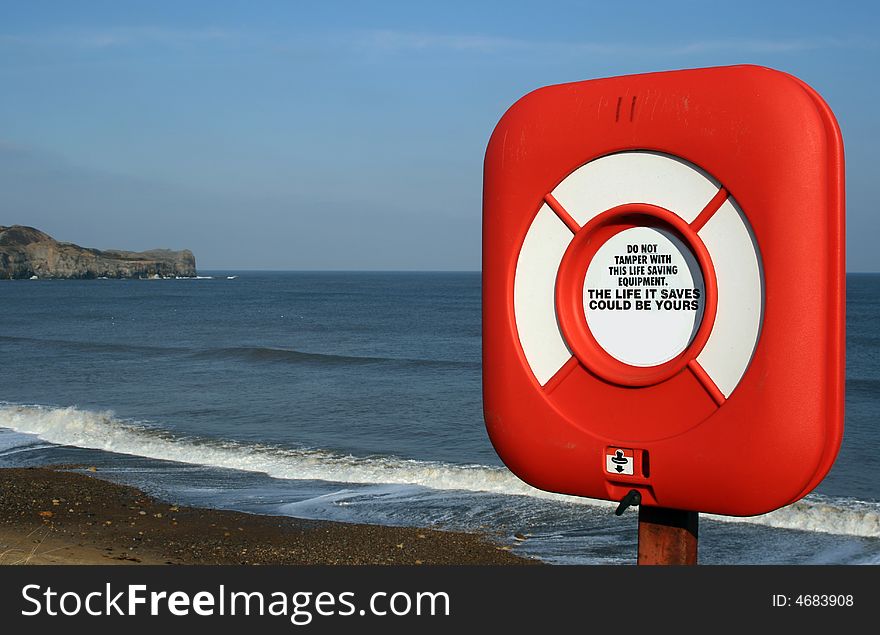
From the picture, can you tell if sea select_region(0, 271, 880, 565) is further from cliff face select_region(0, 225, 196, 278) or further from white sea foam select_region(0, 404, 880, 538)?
cliff face select_region(0, 225, 196, 278)

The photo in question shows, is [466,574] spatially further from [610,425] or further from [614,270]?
[614,270]

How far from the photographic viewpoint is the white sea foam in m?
9.44

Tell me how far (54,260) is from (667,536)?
453 feet

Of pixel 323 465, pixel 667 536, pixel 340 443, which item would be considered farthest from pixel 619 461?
pixel 340 443

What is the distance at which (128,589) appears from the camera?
73.0 inches

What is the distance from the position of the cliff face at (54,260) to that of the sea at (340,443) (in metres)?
97.9

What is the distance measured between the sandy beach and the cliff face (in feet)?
416

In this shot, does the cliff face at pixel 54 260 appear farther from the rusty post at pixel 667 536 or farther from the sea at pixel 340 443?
the rusty post at pixel 667 536

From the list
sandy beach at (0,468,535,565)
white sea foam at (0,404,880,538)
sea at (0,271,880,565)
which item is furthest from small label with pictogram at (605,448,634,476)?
white sea foam at (0,404,880,538)

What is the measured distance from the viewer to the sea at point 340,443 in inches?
355

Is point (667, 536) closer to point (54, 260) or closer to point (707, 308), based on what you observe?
point (707, 308)

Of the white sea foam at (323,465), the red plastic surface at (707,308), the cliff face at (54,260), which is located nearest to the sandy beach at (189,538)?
the white sea foam at (323,465)

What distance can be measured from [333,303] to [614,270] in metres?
72.0

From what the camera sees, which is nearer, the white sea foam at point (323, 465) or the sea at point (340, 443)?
the sea at point (340, 443)
